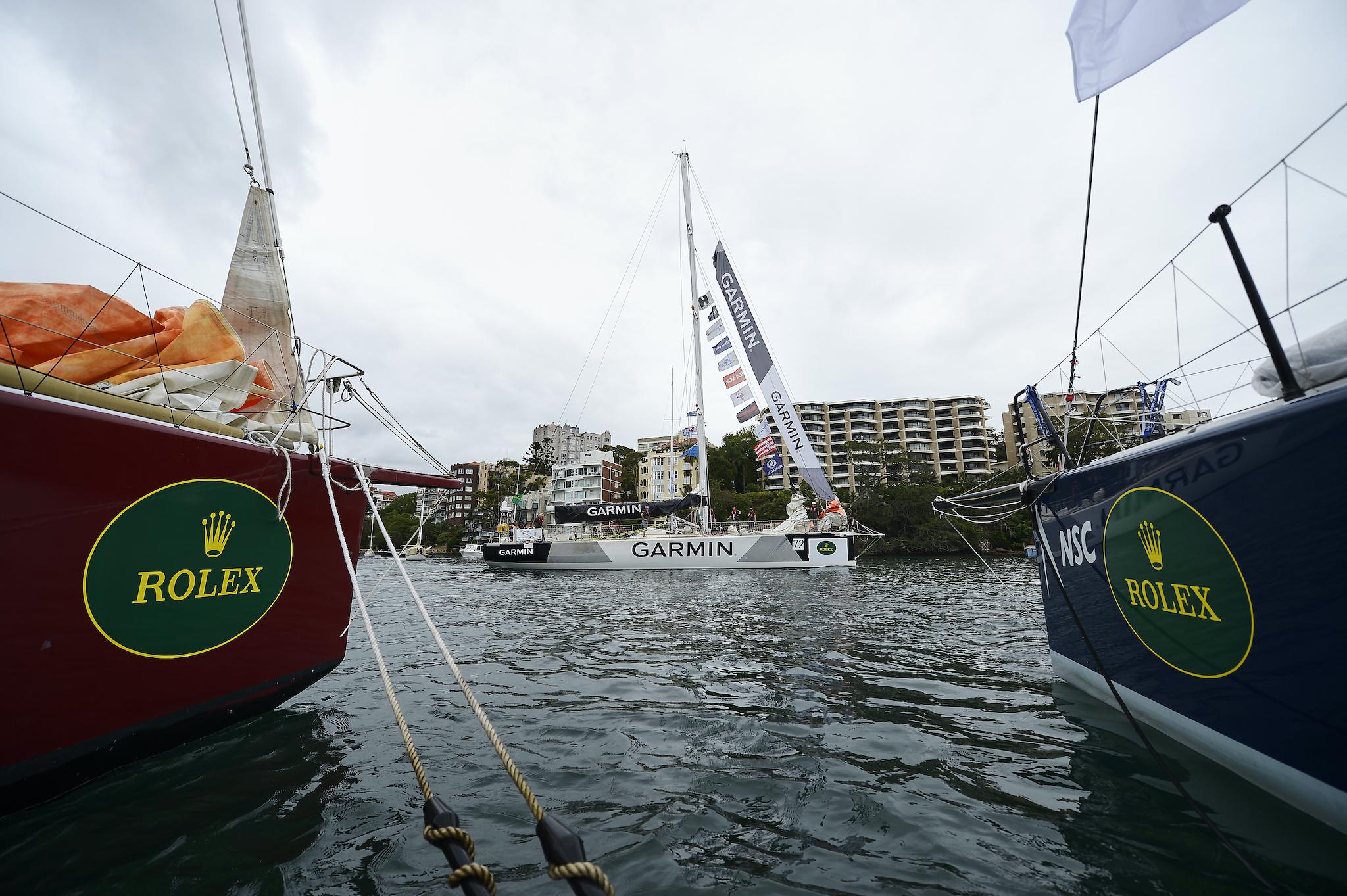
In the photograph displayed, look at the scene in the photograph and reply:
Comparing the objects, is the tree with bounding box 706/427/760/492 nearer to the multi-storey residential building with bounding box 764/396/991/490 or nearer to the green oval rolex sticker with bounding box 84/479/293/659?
the multi-storey residential building with bounding box 764/396/991/490

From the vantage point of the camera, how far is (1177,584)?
273 centimetres

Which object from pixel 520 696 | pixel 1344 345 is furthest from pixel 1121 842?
pixel 520 696

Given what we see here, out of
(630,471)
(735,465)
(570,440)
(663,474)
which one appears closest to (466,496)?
(570,440)

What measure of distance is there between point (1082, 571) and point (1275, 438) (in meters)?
1.78

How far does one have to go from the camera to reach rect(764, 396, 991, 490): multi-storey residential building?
6469 cm

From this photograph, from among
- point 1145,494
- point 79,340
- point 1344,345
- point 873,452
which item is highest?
point 873,452

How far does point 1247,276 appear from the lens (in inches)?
90.7

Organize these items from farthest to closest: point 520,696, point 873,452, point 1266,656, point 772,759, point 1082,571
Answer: point 873,452
point 520,696
point 1082,571
point 772,759
point 1266,656

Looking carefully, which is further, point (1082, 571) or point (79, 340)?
point (1082, 571)

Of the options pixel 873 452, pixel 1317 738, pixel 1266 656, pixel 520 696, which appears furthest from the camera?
pixel 873 452

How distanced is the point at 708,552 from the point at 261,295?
→ 1513 centimetres

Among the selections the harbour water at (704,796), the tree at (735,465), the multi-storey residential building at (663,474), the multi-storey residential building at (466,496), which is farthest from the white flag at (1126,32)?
the multi-storey residential building at (466,496)

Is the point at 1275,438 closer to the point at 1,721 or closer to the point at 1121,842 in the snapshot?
the point at 1121,842

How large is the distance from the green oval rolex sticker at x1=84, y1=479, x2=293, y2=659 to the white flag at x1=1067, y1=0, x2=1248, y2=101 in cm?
534
